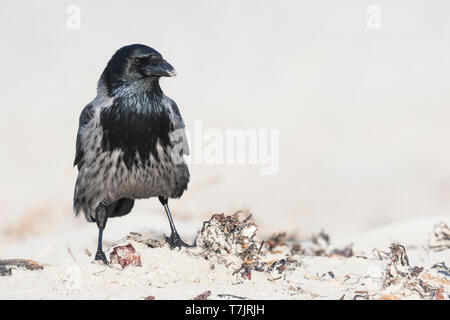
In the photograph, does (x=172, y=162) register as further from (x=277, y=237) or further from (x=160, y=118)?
(x=277, y=237)

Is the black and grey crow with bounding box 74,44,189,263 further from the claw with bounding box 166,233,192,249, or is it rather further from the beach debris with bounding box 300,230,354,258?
the beach debris with bounding box 300,230,354,258

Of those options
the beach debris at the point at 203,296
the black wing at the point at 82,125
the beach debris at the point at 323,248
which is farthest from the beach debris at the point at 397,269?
the black wing at the point at 82,125

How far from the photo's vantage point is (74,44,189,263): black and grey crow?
6207 millimetres

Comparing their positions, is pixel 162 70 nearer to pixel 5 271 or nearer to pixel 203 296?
pixel 5 271

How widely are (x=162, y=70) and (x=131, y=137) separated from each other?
61cm

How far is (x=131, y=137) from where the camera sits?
243 inches

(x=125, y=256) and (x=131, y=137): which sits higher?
(x=131, y=137)

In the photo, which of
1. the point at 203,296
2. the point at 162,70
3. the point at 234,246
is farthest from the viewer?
the point at 162,70

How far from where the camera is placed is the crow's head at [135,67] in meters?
6.23

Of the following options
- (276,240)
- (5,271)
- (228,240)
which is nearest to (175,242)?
(228,240)

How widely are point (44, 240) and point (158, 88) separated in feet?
13.2

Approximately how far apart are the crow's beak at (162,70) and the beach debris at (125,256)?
147cm

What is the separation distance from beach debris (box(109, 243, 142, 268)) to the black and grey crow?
75 cm
